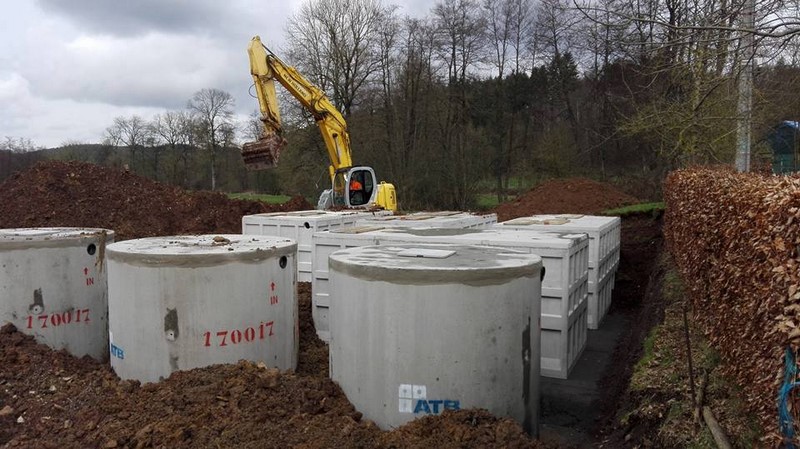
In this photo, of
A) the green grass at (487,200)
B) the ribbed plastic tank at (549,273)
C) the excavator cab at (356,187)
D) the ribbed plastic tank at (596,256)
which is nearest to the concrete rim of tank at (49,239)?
the ribbed plastic tank at (549,273)

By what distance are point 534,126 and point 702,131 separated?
28911 millimetres

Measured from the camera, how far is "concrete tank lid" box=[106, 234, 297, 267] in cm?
576

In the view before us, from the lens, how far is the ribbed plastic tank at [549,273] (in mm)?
7141

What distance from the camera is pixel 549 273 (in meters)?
7.19

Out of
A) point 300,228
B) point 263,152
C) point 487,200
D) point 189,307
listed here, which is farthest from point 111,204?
point 487,200

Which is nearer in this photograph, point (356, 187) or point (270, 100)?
point (270, 100)

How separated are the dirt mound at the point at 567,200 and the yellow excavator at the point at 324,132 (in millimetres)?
8023

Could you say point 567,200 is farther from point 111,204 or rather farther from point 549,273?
point 549,273

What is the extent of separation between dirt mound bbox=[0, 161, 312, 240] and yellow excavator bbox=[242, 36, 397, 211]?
7.89 feet

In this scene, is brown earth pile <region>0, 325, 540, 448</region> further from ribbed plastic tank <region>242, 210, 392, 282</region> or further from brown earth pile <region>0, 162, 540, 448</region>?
ribbed plastic tank <region>242, 210, 392, 282</region>

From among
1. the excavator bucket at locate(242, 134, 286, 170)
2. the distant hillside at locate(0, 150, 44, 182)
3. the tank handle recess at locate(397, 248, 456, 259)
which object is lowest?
the tank handle recess at locate(397, 248, 456, 259)

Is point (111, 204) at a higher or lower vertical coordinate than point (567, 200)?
higher

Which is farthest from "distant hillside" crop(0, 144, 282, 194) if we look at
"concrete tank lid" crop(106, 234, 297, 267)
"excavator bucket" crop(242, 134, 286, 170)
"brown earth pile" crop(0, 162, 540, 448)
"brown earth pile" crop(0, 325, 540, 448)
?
"brown earth pile" crop(0, 325, 540, 448)

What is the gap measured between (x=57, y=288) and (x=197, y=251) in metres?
2.31
